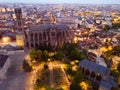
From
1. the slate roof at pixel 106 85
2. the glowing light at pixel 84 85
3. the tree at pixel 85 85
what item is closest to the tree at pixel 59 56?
the tree at pixel 85 85

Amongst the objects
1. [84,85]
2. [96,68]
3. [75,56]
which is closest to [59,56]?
[75,56]

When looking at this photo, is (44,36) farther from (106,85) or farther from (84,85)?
(106,85)

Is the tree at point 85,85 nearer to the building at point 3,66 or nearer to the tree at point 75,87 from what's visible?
the tree at point 75,87

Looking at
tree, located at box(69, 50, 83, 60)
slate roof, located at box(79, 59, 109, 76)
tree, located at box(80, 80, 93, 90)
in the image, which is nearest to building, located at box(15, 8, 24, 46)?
tree, located at box(69, 50, 83, 60)

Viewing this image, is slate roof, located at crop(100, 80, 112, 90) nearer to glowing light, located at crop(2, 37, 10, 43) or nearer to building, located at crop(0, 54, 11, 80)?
building, located at crop(0, 54, 11, 80)

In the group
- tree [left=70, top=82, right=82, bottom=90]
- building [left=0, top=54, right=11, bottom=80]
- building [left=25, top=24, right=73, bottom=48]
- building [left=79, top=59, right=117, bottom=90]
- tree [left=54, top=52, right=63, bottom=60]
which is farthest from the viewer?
building [left=25, top=24, right=73, bottom=48]

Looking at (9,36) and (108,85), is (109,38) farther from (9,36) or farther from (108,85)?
(108,85)
